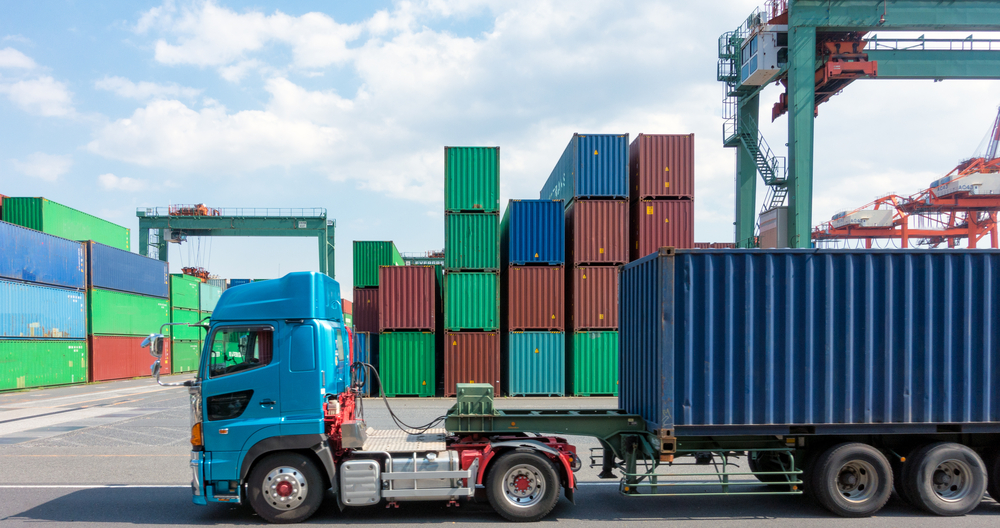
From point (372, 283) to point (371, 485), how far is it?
59.7 feet

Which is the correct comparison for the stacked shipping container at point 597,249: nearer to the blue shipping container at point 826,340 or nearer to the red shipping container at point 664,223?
the red shipping container at point 664,223

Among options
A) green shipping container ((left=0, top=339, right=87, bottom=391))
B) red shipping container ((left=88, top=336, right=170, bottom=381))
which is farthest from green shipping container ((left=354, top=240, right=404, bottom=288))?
green shipping container ((left=0, top=339, right=87, bottom=391))

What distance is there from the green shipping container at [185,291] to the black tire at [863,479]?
1753 inches

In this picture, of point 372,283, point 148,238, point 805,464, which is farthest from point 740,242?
point 148,238

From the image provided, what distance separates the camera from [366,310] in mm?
23953

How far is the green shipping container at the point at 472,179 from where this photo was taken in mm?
21531

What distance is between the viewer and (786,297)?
278 inches

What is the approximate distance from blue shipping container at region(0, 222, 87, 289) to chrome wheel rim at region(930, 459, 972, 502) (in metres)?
31.2

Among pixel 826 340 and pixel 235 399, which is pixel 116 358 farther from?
pixel 826 340

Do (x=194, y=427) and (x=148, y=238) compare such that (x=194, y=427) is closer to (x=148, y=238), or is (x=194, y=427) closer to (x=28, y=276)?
(x=28, y=276)

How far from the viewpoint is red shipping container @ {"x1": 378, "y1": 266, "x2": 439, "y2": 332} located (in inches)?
856

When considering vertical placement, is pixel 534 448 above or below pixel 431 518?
above

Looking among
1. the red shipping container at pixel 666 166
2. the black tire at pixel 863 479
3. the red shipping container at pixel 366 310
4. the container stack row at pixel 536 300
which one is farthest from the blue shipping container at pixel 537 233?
the black tire at pixel 863 479

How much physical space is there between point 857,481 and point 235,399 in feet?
24.2
